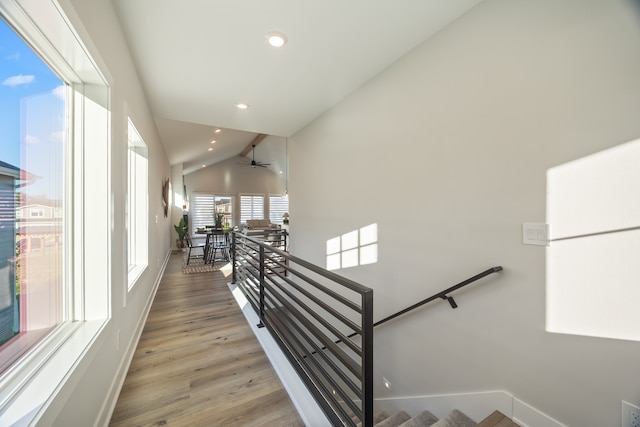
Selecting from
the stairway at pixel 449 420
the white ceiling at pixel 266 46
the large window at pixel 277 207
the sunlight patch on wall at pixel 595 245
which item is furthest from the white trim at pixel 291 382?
the large window at pixel 277 207

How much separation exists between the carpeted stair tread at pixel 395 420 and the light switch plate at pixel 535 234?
1.66m

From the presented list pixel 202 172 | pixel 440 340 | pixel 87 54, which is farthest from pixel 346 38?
pixel 202 172

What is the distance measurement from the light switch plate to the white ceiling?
4.75ft

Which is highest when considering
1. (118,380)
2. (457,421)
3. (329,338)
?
(329,338)

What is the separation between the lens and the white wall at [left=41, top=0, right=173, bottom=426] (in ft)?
3.70

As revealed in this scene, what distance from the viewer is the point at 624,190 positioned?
109 centimetres

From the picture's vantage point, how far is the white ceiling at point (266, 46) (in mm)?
1633

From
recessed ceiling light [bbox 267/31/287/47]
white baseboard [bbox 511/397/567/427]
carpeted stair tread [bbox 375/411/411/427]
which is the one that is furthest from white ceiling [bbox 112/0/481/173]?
carpeted stair tread [bbox 375/411/411/427]

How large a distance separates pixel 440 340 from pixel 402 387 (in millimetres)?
686

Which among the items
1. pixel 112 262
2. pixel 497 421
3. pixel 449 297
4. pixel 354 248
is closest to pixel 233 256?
pixel 354 248

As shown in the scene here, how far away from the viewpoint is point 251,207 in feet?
36.4

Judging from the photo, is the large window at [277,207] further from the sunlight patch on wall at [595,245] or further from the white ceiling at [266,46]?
the sunlight patch on wall at [595,245]

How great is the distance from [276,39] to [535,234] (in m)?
2.15

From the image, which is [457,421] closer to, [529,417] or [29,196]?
[529,417]
